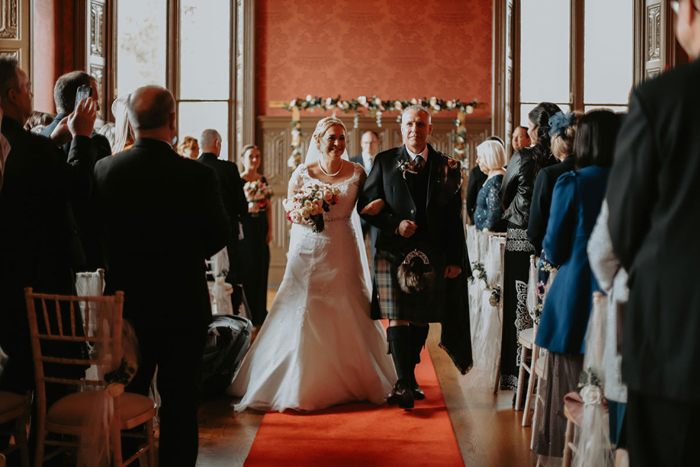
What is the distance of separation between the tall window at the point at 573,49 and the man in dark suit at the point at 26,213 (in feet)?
26.7

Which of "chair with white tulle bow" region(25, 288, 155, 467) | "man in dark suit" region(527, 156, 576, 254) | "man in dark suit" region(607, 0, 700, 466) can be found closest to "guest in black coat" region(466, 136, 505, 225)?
"man in dark suit" region(527, 156, 576, 254)

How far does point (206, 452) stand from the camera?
3.62 m

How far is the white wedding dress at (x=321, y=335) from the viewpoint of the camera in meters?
4.38

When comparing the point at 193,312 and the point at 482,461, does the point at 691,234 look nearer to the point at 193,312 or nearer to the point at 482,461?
the point at 193,312

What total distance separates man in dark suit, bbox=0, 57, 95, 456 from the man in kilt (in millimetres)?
2037

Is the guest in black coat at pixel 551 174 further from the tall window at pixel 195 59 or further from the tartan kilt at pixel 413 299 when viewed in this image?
the tall window at pixel 195 59

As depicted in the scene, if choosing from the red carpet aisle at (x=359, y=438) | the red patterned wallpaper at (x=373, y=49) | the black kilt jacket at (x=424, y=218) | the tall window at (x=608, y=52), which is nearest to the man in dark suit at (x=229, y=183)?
the black kilt jacket at (x=424, y=218)

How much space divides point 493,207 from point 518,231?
34.1 inches

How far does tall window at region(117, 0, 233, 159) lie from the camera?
9805 mm

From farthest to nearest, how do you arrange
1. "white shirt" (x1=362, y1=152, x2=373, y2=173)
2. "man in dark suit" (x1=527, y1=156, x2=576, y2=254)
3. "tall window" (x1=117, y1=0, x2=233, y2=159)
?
"tall window" (x1=117, y1=0, x2=233, y2=159) → "white shirt" (x1=362, y1=152, x2=373, y2=173) → "man in dark suit" (x1=527, y1=156, x2=576, y2=254)

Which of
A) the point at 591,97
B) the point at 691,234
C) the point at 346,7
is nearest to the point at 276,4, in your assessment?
the point at 346,7

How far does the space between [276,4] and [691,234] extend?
9388 mm

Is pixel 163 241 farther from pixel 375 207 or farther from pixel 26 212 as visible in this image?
pixel 375 207

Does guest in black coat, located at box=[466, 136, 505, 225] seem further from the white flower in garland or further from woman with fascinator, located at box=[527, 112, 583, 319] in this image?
the white flower in garland
